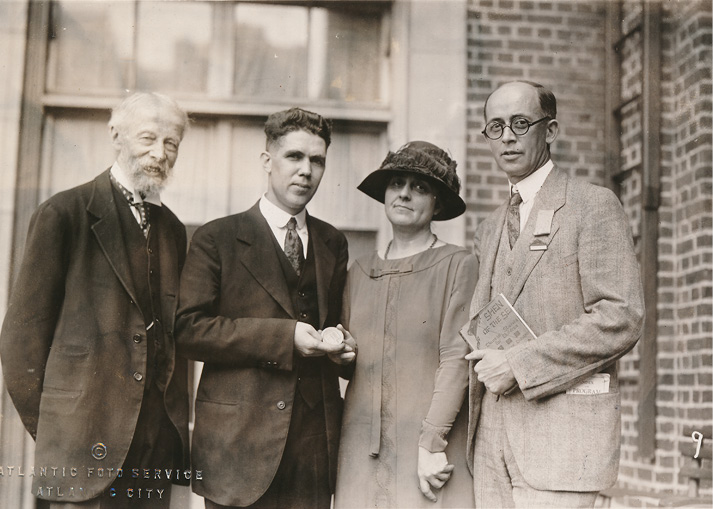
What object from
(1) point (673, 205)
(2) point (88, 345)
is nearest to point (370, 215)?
(1) point (673, 205)

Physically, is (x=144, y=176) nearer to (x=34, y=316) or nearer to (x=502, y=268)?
(x=34, y=316)

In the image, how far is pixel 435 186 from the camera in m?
3.27

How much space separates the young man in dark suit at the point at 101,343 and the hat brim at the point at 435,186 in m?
0.91

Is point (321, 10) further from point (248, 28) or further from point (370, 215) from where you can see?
point (370, 215)

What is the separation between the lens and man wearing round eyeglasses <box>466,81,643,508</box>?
2641 mm

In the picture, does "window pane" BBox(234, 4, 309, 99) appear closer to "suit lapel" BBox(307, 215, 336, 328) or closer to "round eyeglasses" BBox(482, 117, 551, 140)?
"suit lapel" BBox(307, 215, 336, 328)

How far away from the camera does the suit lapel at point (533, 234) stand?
9.18 ft

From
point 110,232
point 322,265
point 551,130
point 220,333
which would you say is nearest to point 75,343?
point 110,232

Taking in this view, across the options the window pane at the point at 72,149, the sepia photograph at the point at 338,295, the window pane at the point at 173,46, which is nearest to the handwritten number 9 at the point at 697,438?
the sepia photograph at the point at 338,295

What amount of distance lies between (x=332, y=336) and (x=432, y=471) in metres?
0.65

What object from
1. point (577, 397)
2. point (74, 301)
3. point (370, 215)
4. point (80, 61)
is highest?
point (80, 61)

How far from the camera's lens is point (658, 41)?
4676 millimetres

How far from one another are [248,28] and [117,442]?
9.33 ft

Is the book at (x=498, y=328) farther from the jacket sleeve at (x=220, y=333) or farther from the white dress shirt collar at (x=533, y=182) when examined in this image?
the jacket sleeve at (x=220, y=333)
